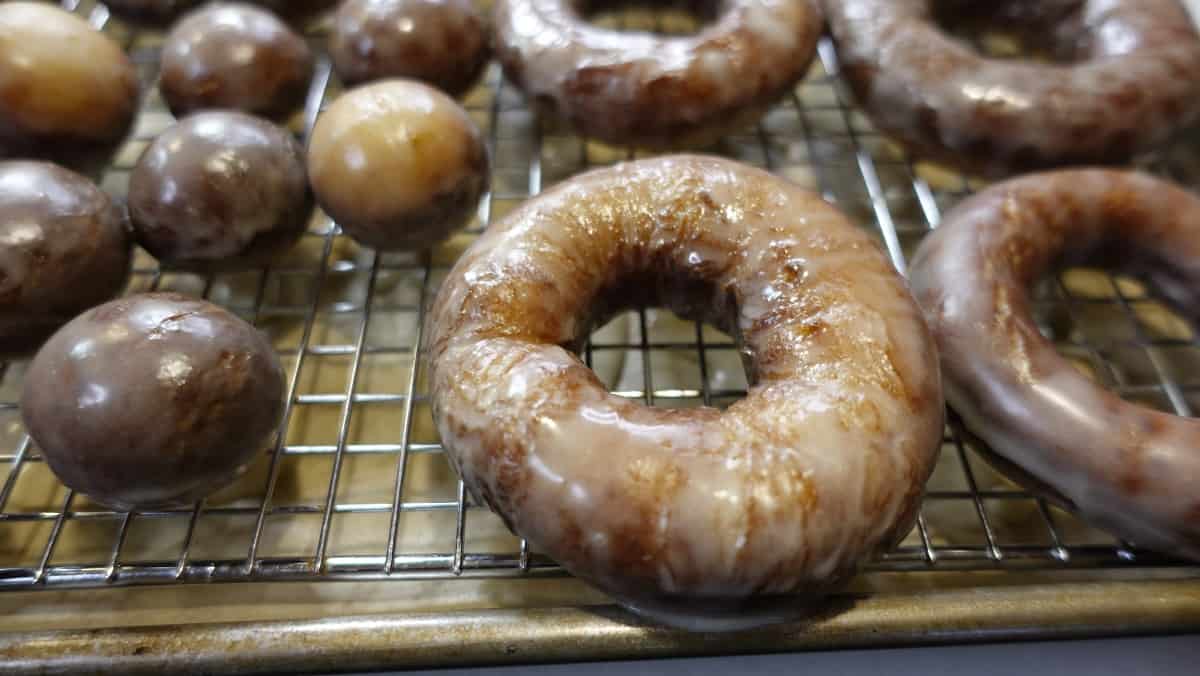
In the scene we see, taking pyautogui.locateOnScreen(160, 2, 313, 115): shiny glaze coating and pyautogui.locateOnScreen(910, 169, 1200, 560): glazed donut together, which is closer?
pyautogui.locateOnScreen(910, 169, 1200, 560): glazed donut

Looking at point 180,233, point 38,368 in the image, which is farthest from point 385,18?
point 38,368

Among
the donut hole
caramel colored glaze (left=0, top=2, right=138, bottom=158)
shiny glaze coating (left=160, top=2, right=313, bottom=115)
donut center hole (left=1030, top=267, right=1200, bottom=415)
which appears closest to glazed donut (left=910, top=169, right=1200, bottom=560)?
donut center hole (left=1030, top=267, right=1200, bottom=415)

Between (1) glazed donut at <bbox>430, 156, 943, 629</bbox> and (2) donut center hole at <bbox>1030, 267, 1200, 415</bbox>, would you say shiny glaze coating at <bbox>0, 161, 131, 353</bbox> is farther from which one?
(2) donut center hole at <bbox>1030, 267, 1200, 415</bbox>

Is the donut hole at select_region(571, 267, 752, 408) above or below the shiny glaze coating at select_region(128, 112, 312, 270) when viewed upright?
below

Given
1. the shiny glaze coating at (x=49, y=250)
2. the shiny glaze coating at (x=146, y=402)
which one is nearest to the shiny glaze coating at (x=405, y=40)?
the shiny glaze coating at (x=49, y=250)

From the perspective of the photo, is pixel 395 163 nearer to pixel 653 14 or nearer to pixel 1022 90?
pixel 653 14

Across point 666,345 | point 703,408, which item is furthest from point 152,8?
point 703,408

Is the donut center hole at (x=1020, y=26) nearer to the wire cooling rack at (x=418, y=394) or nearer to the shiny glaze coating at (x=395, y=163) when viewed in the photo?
the wire cooling rack at (x=418, y=394)
